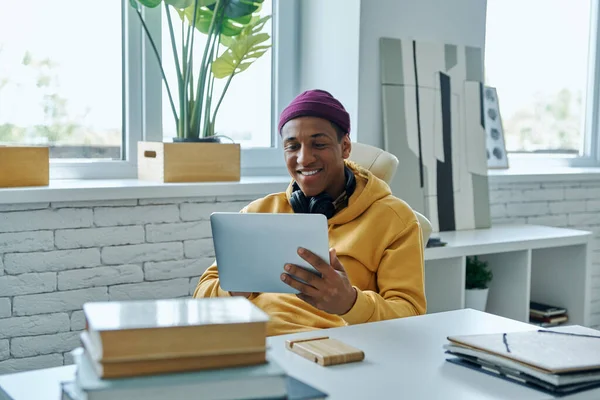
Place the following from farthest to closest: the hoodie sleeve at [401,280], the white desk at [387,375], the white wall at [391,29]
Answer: the white wall at [391,29] → the hoodie sleeve at [401,280] → the white desk at [387,375]

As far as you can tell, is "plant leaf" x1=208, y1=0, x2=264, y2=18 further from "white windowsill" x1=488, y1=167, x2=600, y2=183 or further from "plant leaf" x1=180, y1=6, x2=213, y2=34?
"white windowsill" x1=488, y1=167, x2=600, y2=183

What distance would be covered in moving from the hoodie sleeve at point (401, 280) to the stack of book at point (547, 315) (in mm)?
1746

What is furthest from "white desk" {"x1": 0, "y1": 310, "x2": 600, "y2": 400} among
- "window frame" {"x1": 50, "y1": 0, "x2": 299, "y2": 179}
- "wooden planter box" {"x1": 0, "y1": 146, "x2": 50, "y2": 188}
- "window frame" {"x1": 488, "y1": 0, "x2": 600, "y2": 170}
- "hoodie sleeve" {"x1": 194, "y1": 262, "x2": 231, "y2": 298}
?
"window frame" {"x1": 488, "y1": 0, "x2": 600, "y2": 170}

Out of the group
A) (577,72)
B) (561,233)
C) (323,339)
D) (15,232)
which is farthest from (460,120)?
(323,339)

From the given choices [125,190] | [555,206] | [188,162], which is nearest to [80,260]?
[125,190]

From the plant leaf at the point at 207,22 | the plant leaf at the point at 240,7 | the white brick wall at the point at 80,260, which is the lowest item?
the white brick wall at the point at 80,260

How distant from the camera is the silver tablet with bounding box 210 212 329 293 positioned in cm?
158

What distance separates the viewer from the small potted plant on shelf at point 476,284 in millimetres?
3248

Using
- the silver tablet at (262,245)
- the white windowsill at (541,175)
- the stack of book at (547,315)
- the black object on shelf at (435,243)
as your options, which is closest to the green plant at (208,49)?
the black object on shelf at (435,243)

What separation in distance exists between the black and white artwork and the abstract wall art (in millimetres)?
255

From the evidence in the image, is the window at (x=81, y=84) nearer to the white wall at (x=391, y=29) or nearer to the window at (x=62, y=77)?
the window at (x=62, y=77)

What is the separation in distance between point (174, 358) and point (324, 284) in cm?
76

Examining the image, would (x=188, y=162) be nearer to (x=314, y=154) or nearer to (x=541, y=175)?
(x=314, y=154)

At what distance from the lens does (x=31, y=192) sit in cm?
241
